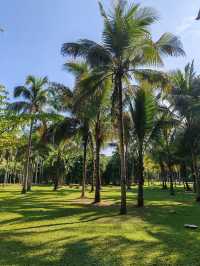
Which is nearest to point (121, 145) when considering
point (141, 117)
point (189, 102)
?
point (141, 117)

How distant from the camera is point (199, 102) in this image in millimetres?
22656

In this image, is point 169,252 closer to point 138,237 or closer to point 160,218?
point 138,237

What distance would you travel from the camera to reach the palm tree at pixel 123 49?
13719 millimetres

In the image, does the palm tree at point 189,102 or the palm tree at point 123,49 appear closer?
the palm tree at point 123,49

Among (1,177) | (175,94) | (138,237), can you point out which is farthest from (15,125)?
(1,177)

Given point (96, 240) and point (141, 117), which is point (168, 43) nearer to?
point (141, 117)

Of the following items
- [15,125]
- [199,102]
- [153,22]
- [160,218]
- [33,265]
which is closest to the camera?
[33,265]

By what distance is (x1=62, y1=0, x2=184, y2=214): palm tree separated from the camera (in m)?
13.7

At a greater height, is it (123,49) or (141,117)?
(123,49)

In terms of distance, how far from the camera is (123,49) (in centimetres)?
1390

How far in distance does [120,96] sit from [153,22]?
377 cm

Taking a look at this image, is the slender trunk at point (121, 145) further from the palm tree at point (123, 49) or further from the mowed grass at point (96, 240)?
the mowed grass at point (96, 240)

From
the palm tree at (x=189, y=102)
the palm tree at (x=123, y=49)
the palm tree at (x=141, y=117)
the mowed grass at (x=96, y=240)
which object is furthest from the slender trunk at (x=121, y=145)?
the palm tree at (x=189, y=102)

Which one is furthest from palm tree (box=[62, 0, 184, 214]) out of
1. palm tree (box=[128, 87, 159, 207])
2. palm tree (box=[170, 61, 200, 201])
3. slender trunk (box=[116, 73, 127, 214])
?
palm tree (box=[170, 61, 200, 201])
